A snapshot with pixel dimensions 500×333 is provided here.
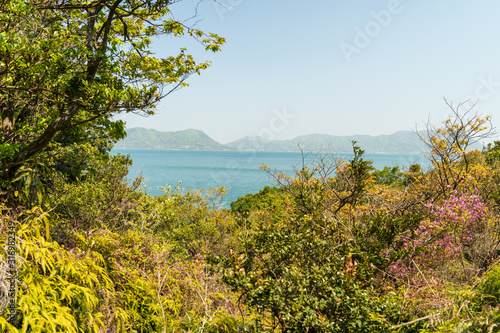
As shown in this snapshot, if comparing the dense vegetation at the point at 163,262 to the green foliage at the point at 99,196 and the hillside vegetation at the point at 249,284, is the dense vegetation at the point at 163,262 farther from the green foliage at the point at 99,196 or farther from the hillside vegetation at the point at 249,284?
the green foliage at the point at 99,196

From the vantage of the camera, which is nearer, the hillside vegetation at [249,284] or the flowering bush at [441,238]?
the hillside vegetation at [249,284]

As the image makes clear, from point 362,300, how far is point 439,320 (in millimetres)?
688

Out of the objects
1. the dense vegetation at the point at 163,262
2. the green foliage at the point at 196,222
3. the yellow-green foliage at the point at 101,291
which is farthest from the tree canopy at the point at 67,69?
the green foliage at the point at 196,222

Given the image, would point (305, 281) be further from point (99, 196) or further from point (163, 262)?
point (99, 196)

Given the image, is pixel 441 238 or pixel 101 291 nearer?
pixel 101 291

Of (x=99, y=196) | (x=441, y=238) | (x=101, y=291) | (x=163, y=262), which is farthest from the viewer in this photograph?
(x=99, y=196)

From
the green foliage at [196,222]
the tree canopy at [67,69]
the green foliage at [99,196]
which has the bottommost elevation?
the green foliage at [196,222]

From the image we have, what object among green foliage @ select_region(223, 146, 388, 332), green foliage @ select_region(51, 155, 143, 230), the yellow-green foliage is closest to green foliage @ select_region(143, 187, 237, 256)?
green foliage @ select_region(51, 155, 143, 230)

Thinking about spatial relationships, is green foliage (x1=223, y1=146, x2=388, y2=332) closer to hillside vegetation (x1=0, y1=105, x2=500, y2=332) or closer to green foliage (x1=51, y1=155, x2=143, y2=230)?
hillside vegetation (x1=0, y1=105, x2=500, y2=332)

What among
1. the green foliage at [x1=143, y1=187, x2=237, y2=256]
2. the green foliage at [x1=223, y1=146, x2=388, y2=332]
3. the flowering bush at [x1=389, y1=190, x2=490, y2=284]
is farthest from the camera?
the green foliage at [x1=143, y1=187, x2=237, y2=256]

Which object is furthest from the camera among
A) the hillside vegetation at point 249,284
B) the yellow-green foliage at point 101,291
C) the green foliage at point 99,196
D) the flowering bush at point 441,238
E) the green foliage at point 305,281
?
the green foliage at point 99,196

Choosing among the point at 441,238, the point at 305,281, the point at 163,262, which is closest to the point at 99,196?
the point at 163,262

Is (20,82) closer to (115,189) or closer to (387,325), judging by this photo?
(387,325)

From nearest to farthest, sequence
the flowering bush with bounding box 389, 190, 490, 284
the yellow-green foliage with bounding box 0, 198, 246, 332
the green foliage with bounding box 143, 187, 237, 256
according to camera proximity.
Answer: the yellow-green foliage with bounding box 0, 198, 246, 332, the flowering bush with bounding box 389, 190, 490, 284, the green foliage with bounding box 143, 187, 237, 256
